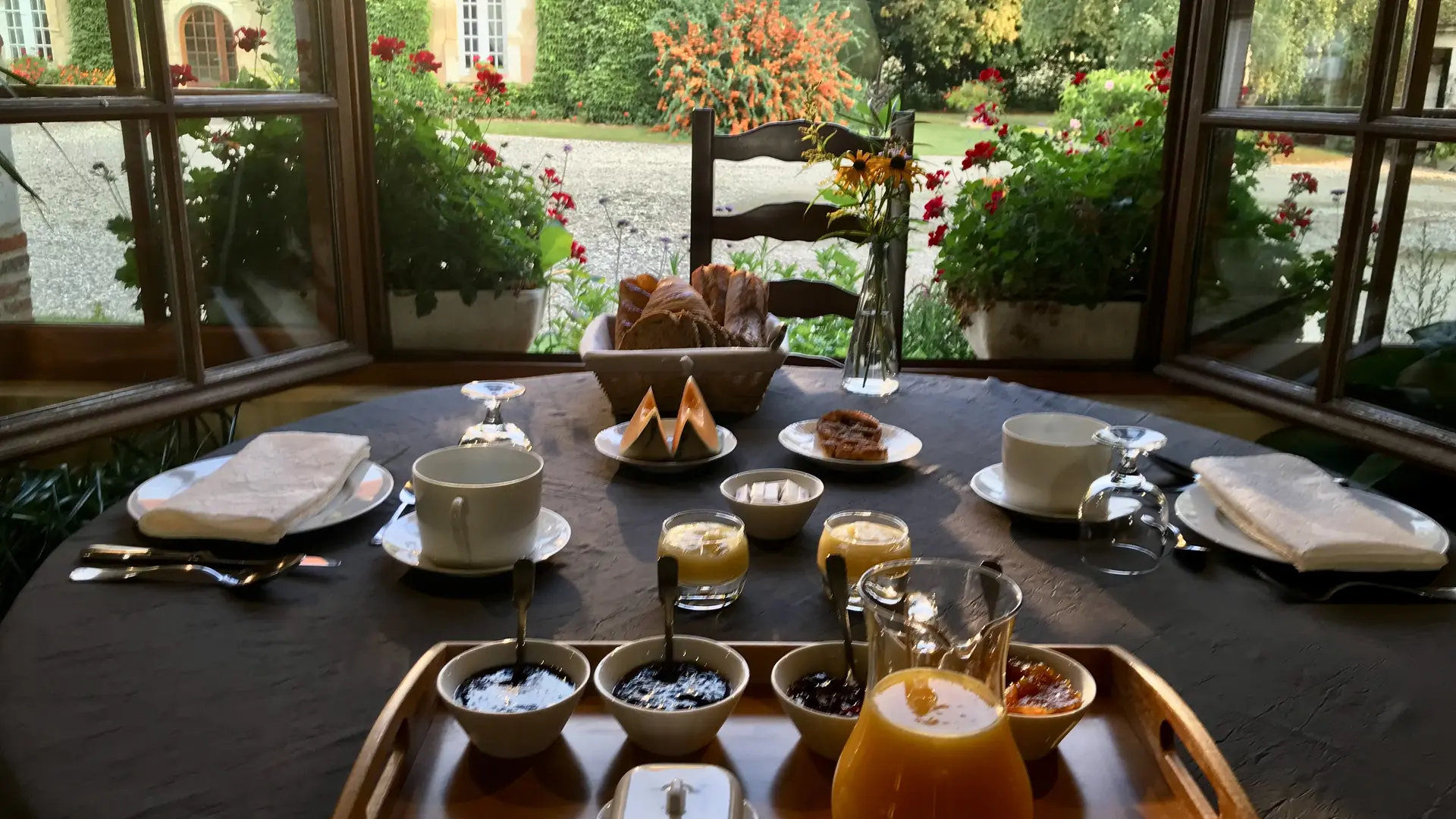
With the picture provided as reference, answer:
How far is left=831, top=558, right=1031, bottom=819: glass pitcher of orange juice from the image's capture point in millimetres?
612

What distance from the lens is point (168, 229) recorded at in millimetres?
2102

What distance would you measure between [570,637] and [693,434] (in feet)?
1.50

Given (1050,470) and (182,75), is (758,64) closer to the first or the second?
(182,75)

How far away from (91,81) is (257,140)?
40 cm

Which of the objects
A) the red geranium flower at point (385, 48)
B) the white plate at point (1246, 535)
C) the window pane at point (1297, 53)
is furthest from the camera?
the red geranium flower at point (385, 48)

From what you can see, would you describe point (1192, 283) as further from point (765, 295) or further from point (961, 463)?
point (961, 463)

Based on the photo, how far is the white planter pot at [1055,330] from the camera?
2.69 meters

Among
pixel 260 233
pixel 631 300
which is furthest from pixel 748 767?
pixel 260 233

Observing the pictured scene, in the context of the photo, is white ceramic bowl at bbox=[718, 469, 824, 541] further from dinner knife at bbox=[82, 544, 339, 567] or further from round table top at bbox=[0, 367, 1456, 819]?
dinner knife at bbox=[82, 544, 339, 567]

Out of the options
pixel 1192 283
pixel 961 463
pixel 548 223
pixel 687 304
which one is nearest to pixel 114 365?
pixel 548 223

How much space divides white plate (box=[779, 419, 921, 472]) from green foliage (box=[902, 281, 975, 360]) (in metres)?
1.35

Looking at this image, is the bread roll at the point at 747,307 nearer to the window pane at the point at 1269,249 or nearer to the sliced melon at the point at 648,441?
the sliced melon at the point at 648,441

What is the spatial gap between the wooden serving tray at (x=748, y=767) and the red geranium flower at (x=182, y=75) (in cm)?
175

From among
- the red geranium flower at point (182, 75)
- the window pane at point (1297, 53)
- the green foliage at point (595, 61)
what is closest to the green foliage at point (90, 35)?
the red geranium flower at point (182, 75)
